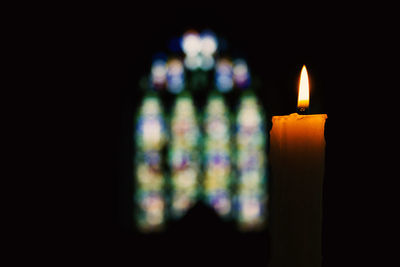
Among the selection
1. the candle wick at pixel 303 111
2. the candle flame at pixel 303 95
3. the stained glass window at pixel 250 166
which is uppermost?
the candle flame at pixel 303 95

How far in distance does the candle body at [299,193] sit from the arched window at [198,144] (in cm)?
407

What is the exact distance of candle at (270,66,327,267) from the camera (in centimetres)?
33

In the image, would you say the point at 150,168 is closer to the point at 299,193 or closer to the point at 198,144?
the point at 198,144

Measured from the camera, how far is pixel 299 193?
340 millimetres

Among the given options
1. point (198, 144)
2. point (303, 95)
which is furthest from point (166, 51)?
point (303, 95)

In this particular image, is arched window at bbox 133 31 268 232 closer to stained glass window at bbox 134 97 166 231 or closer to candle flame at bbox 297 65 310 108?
stained glass window at bbox 134 97 166 231

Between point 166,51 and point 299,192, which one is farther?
Answer: point 166,51

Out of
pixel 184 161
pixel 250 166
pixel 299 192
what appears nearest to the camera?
pixel 299 192

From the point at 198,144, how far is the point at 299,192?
412 centimetres

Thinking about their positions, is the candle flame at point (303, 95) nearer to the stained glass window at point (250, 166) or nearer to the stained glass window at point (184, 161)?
the stained glass window at point (184, 161)

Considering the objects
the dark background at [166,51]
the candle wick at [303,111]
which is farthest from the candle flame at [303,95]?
the dark background at [166,51]

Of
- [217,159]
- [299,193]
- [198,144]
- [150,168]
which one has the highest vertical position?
[299,193]

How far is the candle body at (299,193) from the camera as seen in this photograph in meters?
0.33

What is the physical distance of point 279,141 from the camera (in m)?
0.36
